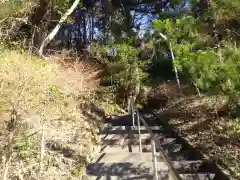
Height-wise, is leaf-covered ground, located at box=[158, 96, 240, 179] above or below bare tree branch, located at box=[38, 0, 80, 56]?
below

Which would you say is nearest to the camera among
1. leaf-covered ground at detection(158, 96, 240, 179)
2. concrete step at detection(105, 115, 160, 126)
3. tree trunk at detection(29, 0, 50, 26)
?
leaf-covered ground at detection(158, 96, 240, 179)

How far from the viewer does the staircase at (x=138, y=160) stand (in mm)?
5184

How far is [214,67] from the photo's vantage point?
14.4 feet

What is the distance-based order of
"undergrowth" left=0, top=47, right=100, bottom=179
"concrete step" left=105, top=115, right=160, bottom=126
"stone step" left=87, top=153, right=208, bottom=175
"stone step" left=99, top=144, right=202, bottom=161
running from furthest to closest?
1. "concrete step" left=105, top=115, right=160, bottom=126
2. "stone step" left=99, top=144, right=202, bottom=161
3. "stone step" left=87, top=153, right=208, bottom=175
4. "undergrowth" left=0, top=47, right=100, bottom=179

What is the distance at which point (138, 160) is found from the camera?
5.95 m

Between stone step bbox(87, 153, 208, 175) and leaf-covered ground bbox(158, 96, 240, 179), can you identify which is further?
leaf-covered ground bbox(158, 96, 240, 179)

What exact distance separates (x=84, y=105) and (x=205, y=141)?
15.3 ft

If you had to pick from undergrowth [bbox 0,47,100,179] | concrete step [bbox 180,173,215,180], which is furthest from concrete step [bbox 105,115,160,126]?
concrete step [bbox 180,173,215,180]

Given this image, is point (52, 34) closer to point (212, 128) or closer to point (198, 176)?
point (212, 128)

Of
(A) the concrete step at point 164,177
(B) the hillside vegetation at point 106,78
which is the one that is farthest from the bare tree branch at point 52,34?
(A) the concrete step at point 164,177

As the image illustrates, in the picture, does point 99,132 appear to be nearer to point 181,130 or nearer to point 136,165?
point 181,130

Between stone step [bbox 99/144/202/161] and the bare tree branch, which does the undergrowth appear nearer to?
stone step [bbox 99/144/202/161]

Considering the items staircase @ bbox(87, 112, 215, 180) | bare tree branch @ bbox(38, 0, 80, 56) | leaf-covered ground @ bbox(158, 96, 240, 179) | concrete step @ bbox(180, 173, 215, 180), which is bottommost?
concrete step @ bbox(180, 173, 215, 180)

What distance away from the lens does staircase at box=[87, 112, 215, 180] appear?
17.0ft
